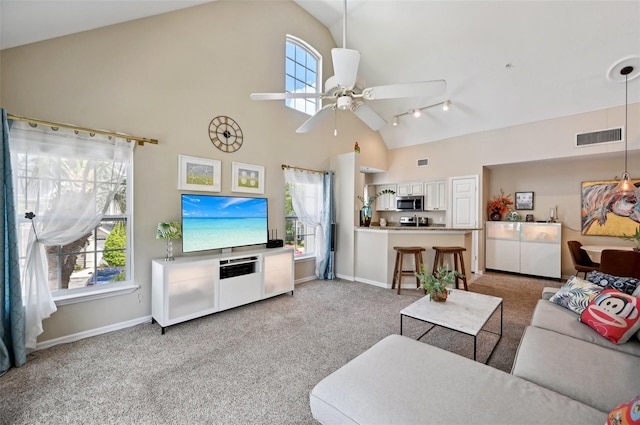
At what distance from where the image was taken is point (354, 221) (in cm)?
482

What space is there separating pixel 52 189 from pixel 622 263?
245 inches

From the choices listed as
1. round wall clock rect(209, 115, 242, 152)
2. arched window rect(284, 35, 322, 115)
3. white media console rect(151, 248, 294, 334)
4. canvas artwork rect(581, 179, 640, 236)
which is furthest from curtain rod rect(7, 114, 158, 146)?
canvas artwork rect(581, 179, 640, 236)

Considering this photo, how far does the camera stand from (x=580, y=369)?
1.40 metres

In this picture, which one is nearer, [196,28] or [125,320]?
[125,320]

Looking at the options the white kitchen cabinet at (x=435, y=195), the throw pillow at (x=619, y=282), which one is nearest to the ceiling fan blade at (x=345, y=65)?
the throw pillow at (x=619, y=282)

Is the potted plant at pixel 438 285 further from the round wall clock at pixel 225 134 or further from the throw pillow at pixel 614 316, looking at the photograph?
the round wall clock at pixel 225 134

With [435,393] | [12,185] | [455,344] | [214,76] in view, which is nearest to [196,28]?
[214,76]

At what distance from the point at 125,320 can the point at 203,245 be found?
1114 millimetres

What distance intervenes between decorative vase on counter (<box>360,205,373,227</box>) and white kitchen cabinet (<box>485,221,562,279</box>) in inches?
106

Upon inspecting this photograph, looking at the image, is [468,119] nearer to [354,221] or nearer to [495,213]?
[495,213]

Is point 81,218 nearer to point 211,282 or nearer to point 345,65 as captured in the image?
point 211,282

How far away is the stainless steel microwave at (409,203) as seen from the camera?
242 inches

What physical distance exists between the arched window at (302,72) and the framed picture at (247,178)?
137 cm

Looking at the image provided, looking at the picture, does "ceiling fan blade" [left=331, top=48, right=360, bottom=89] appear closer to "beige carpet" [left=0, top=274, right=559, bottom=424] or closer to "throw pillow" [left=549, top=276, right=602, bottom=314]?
"beige carpet" [left=0, top=274, right=559, bottom=424]
